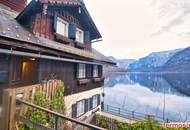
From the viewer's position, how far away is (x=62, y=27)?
1330cm

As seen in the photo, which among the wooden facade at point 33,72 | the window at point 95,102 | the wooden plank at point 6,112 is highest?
the wooden facade at point 33,72

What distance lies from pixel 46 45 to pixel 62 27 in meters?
4.78

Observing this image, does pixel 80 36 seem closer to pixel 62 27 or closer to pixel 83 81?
pixel 62 27

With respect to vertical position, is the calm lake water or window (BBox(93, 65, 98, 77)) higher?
window (BBox(93, 65, 98, 77))

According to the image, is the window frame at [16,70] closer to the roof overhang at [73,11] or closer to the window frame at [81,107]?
the roof overhang at [73,11]

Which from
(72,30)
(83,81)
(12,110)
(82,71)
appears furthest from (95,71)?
(12,110)

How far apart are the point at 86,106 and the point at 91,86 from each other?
192 centimetres

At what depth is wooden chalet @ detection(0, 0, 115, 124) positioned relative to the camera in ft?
26.8

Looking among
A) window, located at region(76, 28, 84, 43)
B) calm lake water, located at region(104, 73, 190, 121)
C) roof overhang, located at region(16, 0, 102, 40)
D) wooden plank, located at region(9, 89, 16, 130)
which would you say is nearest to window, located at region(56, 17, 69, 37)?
roof overhang, located at region(16, 0, 102, 40)

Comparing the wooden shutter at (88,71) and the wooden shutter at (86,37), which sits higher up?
the wooden shutter at (86,37)

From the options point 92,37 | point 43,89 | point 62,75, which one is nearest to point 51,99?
point 43,89

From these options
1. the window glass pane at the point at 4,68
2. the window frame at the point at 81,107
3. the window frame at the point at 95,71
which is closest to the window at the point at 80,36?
the window frame at the point at 95,71

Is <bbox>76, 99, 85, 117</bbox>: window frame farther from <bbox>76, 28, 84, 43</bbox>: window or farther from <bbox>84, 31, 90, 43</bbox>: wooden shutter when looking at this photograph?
<bbox>84, 31, 90, 43</bbox>: wooden shutter

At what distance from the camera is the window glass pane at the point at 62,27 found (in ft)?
41.9
